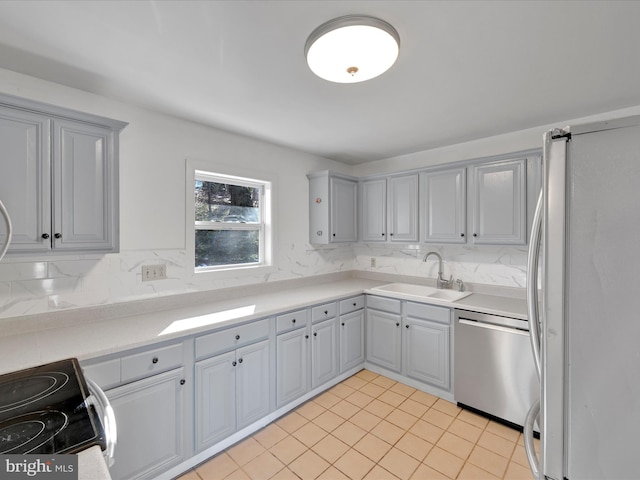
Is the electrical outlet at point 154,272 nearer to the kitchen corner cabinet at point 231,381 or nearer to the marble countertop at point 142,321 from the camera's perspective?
the marble countertop at point 142,321

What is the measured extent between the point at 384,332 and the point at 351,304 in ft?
1.43

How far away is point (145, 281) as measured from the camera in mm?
2221

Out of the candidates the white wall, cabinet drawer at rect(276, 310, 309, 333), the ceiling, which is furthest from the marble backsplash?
the ceiling

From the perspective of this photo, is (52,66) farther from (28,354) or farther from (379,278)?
(379,278)

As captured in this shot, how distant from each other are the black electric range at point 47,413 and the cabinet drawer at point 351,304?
6.81ft

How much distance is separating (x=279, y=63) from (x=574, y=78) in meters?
1.72

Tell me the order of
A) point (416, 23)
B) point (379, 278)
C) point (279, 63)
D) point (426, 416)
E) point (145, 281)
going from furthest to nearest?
point (379, 278) < point (426, 416) < point (145, 281) < point (279, 63) < point (416, 23)

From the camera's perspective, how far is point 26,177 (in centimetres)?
156

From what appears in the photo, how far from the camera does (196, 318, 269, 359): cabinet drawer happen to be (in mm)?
1926

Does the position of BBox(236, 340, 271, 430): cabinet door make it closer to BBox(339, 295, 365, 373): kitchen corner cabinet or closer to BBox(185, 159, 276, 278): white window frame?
BBox(185, 159, 276, 278): white window frame

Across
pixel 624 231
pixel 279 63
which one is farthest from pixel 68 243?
pixel 624 231

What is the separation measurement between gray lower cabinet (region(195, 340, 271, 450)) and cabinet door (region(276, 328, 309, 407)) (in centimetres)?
12

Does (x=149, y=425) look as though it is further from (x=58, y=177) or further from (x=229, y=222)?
(x=229, y=222)

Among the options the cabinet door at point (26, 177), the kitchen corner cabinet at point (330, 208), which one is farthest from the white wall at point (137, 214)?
the kitchen corner cabinet at point (330, 208)
